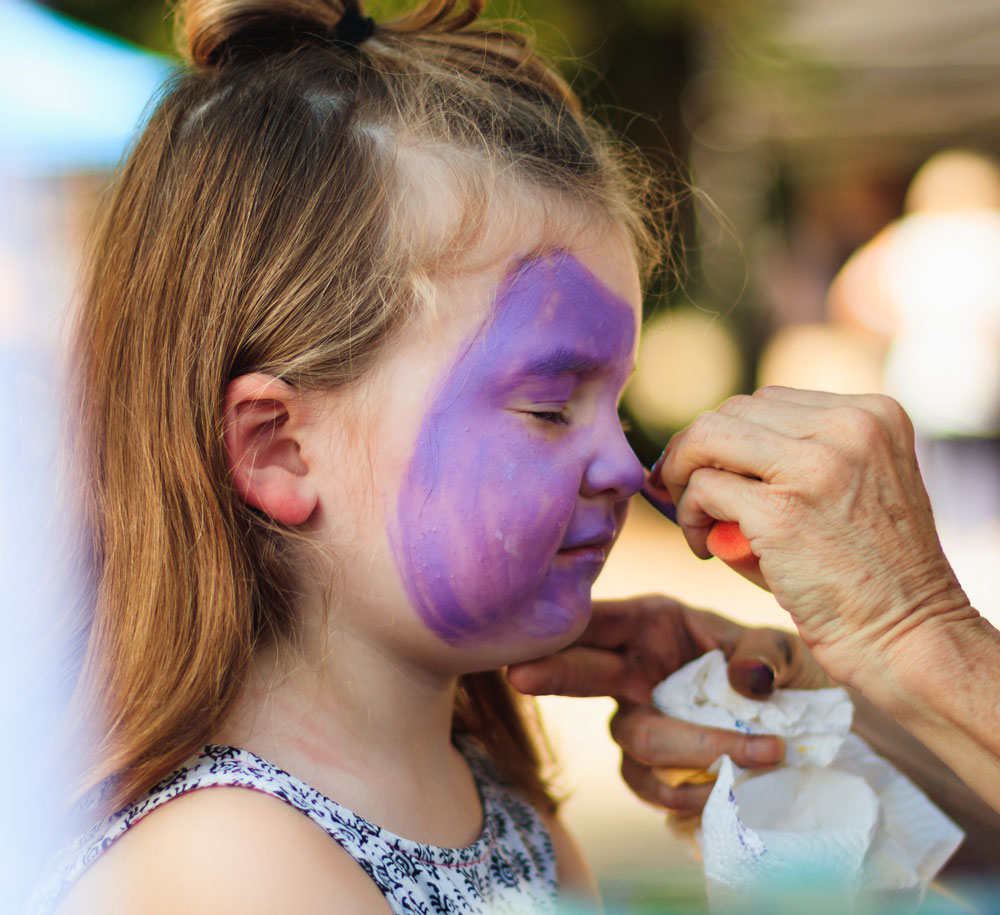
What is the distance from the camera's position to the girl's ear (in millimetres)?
1187

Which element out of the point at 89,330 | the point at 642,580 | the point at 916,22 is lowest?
the point at 642,580

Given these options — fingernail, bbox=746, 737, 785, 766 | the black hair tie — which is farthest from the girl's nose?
the black hair tie

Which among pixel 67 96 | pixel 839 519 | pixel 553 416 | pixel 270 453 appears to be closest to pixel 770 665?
pixel 839 519

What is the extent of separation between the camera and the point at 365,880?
1.05 m

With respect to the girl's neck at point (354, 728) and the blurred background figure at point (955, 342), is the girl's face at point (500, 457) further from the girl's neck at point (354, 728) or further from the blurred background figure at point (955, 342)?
the blurred background figure at point (955, 342)

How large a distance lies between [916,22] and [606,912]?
18.9 ft

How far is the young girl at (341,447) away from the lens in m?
1.16

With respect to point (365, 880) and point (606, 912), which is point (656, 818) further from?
point (365, 880)

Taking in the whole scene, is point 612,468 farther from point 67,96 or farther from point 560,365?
point 67,96

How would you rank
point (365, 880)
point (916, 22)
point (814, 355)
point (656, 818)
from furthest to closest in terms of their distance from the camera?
point (814, 355), point (916, 22), point (656, 818), point (365, 880)

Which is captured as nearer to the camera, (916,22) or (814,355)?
(916,22)

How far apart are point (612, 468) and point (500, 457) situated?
16 centimetres

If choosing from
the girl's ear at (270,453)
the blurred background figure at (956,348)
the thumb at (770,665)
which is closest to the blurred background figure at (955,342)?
the blurred background figure at (956,348)

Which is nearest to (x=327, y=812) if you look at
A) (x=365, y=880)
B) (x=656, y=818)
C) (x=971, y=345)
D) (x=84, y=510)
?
(x=365, y=880)
